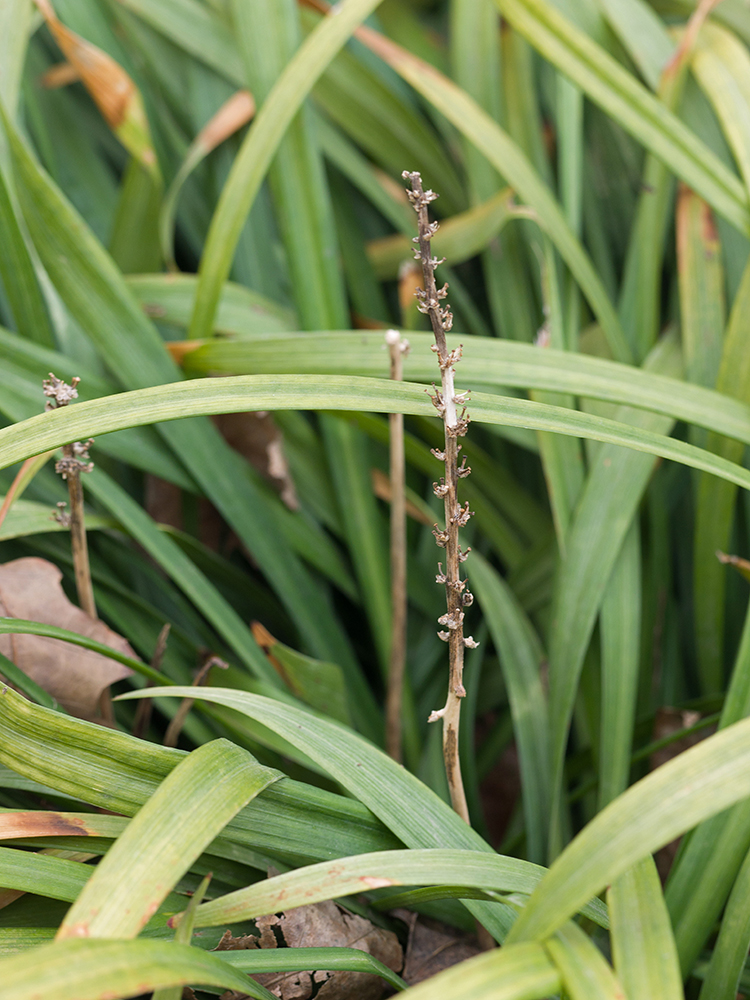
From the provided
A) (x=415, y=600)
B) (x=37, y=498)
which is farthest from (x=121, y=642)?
(x=415, y=600)

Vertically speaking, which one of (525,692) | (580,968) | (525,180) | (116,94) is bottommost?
(580,968)

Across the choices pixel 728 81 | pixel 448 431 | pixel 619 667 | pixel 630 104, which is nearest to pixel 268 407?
pixel 448 431

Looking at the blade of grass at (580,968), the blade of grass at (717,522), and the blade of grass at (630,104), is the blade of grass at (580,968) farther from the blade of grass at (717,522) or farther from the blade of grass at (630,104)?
the blade of grass at (630,104)

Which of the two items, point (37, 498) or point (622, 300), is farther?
point (622, 300)

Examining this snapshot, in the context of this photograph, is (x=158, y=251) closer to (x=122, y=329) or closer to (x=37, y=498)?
(x=122, y=329)

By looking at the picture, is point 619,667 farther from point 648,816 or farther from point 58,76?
point 58,76

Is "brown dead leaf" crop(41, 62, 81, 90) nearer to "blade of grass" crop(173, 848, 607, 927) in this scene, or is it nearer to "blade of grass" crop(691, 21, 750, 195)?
"blade of grass" crop(691, 21, 750, 195)

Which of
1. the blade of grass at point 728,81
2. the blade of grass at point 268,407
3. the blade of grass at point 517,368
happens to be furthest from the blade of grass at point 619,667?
the blade of grass at point 728,81
